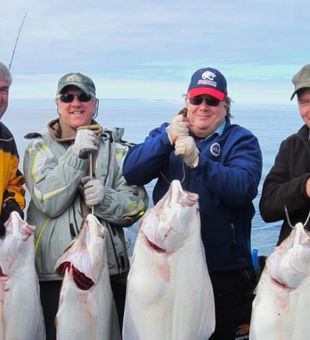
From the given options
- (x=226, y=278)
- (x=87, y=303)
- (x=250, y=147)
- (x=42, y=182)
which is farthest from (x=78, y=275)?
(x=250, y=147)

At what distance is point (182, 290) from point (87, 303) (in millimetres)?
589

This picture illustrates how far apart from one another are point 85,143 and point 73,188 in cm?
35

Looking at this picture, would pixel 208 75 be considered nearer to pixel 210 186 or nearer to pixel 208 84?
pixel 208 84

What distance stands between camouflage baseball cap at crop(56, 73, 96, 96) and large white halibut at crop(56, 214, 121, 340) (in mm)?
1070

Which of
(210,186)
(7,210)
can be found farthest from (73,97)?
(210,186)

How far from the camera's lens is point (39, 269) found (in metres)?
4.32

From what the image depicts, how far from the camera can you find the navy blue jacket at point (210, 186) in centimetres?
404

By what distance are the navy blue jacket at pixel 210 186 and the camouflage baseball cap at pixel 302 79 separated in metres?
0.55

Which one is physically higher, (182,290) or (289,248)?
(289,248)

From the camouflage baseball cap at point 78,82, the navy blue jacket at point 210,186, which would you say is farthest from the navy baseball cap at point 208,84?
the camouflage baseball cap at point 78,82

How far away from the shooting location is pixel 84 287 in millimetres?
3664

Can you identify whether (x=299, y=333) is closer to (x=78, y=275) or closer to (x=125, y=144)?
(x=78, y=275)

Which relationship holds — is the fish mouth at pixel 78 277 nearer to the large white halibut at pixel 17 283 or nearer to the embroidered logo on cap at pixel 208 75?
the large white halibut at pixel 17 283

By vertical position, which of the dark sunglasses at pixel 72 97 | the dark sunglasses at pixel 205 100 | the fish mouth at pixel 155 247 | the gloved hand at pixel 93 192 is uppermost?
the dark sunglasses at pixel 72 97
